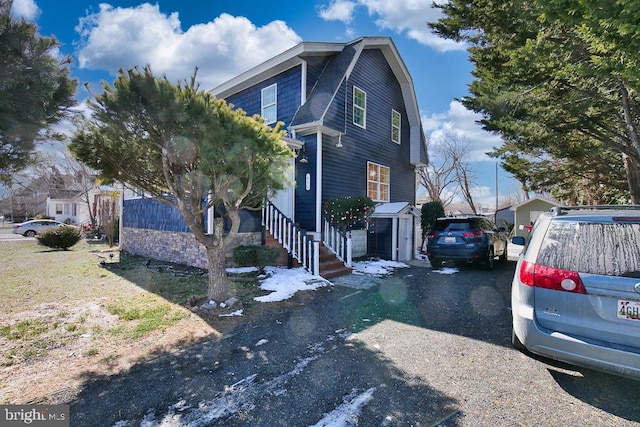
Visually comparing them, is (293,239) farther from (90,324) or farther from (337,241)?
(90,324)

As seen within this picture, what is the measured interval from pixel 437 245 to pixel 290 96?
6930 millimetres

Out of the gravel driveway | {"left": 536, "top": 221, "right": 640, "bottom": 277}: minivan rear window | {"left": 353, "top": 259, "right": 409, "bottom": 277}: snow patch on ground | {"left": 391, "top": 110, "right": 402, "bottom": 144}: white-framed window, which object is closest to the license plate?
{"left": 536, "top": 221, "right": 640, "bottom": 277}: minivan rear window

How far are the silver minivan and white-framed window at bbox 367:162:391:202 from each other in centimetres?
953

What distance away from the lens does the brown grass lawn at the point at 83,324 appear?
134 inches

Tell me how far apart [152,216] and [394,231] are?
30.6 feet

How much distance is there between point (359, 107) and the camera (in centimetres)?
1155

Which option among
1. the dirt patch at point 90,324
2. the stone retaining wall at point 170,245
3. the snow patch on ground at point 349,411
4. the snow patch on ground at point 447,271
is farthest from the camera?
the stone retaining wall at point 170,245

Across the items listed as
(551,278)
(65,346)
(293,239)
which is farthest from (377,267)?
(65,346)

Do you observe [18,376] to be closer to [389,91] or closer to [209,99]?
[209,99]

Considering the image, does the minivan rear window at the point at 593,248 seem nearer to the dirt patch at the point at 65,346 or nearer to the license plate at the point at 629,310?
the license plate at the point at 629,310

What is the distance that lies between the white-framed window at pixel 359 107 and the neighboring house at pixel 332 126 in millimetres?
14

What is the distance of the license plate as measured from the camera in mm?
2467

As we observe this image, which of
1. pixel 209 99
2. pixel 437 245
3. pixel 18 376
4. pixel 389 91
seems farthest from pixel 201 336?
pixel 389 91

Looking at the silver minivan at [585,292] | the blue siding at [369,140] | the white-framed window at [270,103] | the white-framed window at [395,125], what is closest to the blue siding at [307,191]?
the blue siding at [369,140]
